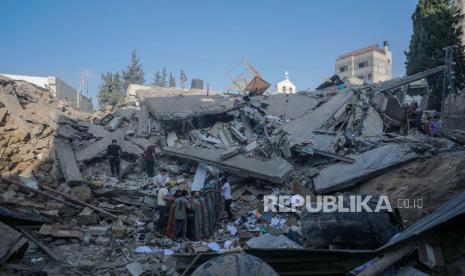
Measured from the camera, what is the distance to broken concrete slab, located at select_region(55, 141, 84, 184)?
900cm

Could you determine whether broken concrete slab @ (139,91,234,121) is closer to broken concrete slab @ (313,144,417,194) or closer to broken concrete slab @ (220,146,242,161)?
broken concrete slab @ (220,146,242,161)

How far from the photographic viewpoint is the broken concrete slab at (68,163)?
29.5ft

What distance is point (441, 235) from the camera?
327 centimetres

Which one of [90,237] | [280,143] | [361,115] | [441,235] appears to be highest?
[361,115]

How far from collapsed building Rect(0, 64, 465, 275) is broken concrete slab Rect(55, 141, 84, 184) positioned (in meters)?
0.05

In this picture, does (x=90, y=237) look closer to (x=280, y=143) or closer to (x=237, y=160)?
(x=237, y=160)

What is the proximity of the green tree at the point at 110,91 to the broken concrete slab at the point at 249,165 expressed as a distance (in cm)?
2419

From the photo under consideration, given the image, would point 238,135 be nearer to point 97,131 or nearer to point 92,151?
point 92,151

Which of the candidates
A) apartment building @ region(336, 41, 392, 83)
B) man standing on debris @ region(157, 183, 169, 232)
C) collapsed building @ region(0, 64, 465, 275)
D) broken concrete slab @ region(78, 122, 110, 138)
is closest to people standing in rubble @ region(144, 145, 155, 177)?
collapsed building @ region(0, 64, 465, 275)

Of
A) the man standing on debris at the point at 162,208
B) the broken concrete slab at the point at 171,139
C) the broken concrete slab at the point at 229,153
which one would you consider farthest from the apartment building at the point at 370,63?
the man standing on debris at the point at 162,208

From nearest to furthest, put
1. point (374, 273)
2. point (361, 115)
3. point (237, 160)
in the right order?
point (374, 273) < point (237, 160) < point (361, 115)

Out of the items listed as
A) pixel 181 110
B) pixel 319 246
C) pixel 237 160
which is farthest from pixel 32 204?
pixel 181 110

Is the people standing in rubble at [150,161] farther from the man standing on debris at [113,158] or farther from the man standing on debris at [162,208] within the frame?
the man standing on debris at [162,208]

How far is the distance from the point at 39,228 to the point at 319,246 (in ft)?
17.3
